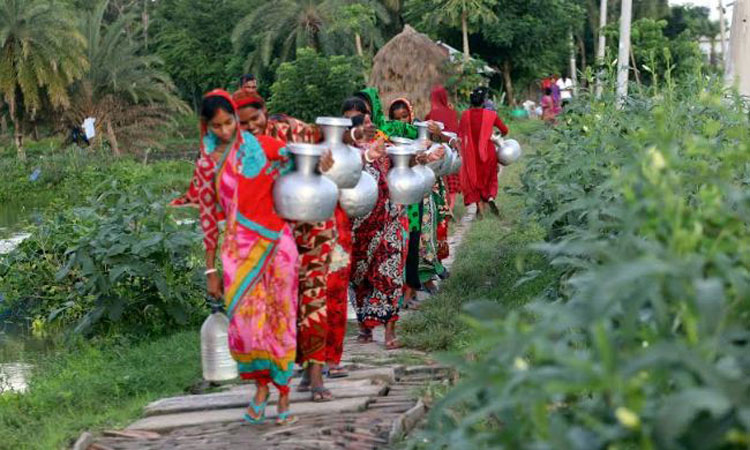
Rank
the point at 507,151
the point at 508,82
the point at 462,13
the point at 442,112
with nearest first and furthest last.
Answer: the point at 442,112
the point at 507,151
the point at 462,13
the point at 508,82

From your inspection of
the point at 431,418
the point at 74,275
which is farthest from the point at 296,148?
the point at 74,275

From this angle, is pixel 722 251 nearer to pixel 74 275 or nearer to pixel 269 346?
pixel 269 346

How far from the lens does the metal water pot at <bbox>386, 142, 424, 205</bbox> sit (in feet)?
23.6

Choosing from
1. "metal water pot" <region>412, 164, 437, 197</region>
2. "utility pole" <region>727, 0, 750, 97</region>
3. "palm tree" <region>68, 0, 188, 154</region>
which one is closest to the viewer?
"metal water pot" <region>412, 164, 437, 197</region>

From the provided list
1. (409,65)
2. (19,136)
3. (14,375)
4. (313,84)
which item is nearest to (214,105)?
(14,375)

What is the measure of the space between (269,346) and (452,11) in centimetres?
3268

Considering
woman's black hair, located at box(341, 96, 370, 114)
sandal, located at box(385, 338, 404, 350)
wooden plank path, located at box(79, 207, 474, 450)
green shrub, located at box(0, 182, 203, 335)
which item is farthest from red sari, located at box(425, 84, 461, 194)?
wooden plank path, located at box(79, 207, 474, 450)

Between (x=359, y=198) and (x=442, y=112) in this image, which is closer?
(x=359, y=198)

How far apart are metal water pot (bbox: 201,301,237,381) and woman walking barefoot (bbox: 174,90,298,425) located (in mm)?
300

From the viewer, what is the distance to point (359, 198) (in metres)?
6.25

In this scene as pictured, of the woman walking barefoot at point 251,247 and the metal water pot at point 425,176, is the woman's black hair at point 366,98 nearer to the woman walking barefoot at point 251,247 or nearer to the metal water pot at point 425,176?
the metal water pot at point 425,176

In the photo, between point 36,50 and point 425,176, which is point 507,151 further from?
point 36,50

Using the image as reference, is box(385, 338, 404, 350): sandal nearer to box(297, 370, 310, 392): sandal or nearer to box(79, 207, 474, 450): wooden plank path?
box(79, 207, 474, 450): wooden plank path

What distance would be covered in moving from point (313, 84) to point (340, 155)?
2892cm
